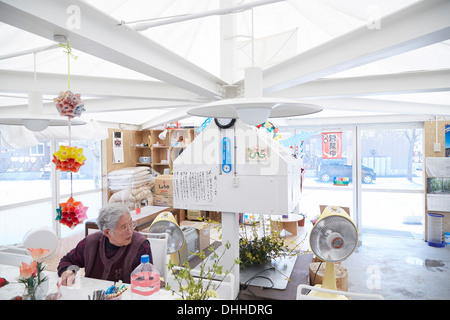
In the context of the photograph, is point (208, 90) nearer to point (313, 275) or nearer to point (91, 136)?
point (313, 275)

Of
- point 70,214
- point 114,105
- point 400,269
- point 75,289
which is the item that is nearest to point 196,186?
point 70,214

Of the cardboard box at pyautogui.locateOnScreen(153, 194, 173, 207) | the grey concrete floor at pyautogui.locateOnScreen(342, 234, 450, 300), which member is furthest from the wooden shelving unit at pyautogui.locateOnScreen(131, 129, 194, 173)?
the grey concrete floor at pyautogui.locateOnScreen(342, 234, 450, 300)

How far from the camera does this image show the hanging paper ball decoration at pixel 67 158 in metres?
1.67

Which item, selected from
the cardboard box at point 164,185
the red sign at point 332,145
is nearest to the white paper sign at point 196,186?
the cardboard box at point 164,185

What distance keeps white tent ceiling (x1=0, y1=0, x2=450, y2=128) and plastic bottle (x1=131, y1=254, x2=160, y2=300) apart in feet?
4.36

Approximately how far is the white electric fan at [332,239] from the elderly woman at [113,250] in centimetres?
132

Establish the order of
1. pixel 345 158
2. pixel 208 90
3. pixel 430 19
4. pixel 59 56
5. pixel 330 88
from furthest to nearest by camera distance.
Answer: pixel 345 158 → pixel 330 88 → pixel 208 90 → pixel 59 56 → pixel 430 19

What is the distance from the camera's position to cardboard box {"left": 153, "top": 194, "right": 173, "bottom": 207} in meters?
6.21

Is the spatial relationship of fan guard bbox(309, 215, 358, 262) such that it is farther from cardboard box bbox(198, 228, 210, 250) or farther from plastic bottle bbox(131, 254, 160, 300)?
cardboard box bbox(198, 228, 210, 250)

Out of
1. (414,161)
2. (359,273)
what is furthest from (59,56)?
(414,161)

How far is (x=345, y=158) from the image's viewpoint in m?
6.56

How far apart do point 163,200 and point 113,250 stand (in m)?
4.10

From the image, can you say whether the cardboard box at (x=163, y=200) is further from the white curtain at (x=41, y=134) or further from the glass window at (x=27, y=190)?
the white curtain at (x=41, y=134)
